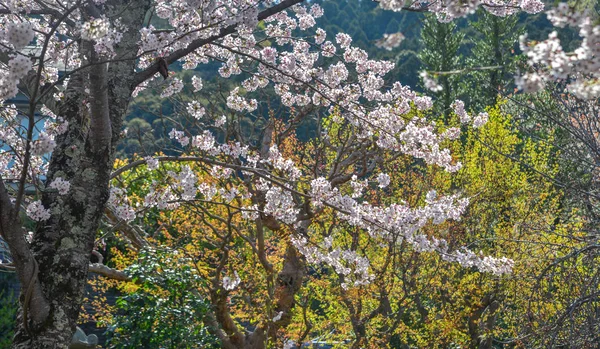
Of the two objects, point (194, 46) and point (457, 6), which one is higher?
point (194, 46)

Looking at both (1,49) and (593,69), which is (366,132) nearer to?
(1,49)

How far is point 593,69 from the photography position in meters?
1.78

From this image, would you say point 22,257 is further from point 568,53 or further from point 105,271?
point 105,271

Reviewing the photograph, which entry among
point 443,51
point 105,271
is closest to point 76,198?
point 105,271

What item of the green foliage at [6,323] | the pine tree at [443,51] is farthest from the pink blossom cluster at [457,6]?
the pine tree at [443,51]

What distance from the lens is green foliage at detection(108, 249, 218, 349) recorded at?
663cm

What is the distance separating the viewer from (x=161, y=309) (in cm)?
675

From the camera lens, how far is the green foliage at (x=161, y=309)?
6.63 m

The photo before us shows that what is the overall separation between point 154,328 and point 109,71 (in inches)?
148

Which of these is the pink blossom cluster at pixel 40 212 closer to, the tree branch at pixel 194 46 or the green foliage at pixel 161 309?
the tree branch at pixel 194 46

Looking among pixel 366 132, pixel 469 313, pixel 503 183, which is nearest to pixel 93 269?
pixel 366 132

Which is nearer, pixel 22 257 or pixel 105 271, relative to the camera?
pixel 22 257

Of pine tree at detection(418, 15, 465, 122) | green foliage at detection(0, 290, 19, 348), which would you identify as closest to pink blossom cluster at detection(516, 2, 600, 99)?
green foliage at detection(0, 290, 19, 348)

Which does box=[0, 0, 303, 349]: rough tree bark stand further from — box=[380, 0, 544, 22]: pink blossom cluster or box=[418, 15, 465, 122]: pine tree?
box=[418, 15, 465, 122]: pine tree
